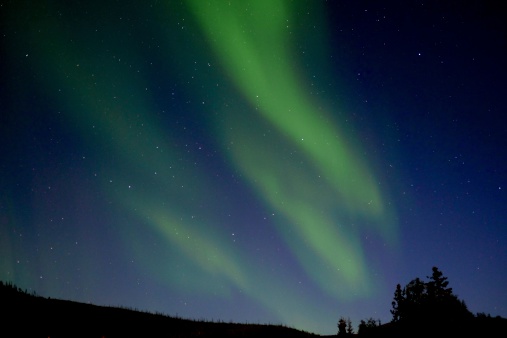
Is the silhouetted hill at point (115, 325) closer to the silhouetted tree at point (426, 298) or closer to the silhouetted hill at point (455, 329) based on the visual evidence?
the silhouetted hill at point (455, 329)

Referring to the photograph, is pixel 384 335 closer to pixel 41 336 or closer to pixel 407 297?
pixel 41 336

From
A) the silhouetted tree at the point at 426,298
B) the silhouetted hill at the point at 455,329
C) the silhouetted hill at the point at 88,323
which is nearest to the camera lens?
the silhouetted hill at the point at 88,323

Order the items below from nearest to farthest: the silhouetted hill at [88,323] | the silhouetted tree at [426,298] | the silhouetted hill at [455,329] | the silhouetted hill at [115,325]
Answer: the silhouetted hill at [88,323] → the silhouetted hill at [115,325] → the silhouetted hill at [455,329] → the silhouetted tree at [426,298]

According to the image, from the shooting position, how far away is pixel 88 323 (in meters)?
19.5

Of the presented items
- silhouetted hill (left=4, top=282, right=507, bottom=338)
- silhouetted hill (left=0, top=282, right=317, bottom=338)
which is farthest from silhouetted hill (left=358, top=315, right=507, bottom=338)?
silhouetted hill (left=0, top=282, right=317, bottom=338)

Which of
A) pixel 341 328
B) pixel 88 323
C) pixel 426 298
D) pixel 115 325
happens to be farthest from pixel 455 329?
pixel 426 298

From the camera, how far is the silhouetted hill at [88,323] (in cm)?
1717

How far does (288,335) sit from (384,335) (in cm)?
633

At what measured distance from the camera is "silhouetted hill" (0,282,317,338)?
1717cm

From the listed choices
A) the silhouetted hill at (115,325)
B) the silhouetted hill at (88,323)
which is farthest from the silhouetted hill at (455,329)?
the silhouetted hill at (88,323)

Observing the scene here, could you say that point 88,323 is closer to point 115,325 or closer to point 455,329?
point 115,325

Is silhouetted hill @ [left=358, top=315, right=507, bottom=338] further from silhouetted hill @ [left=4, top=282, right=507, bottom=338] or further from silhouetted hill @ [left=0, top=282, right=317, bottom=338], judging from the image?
silhouetted hill @ [left=0, top=282, right=317, bottom=338]

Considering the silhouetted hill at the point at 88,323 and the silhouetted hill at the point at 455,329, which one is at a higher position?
the silhouetted hill at the point at 455,329

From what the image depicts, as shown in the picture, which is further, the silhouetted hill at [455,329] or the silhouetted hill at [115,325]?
the silhouetted hill at [455,329]
